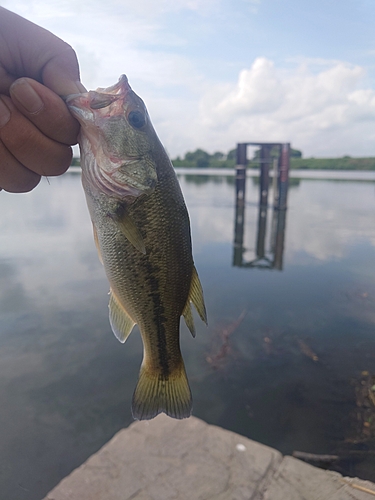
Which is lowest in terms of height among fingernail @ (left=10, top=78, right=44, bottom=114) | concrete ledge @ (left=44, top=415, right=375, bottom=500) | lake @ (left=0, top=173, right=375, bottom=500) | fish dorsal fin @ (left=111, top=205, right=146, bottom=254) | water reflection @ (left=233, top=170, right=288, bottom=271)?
water reflection @ (left=233, top=170, right=288, bottom=271)

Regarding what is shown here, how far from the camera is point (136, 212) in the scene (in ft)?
5.70

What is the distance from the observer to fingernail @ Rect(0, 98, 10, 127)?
61.4 inches

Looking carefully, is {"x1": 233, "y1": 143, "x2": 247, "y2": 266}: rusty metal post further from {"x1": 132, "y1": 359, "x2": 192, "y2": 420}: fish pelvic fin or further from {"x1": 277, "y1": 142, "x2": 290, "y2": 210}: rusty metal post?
{"x1": 132, "y1": 359, "x2": 192, "y2": 420}: fish pelvic fin

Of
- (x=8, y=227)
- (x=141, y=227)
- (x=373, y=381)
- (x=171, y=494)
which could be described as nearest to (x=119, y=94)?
(x=141, y=227)

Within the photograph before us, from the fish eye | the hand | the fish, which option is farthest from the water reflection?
the hand

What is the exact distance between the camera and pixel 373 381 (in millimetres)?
4863

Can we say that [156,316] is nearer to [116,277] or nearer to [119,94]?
[116,277]

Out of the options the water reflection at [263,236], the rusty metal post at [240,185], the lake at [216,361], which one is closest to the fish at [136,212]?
the lake at [216,361]

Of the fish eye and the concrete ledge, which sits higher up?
the fish eye

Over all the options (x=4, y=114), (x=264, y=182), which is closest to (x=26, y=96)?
(x=4, y=114)

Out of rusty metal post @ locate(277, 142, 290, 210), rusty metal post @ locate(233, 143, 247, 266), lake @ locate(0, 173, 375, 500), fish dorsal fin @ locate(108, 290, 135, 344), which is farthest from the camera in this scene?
rusty metal post @ locate(277, 142, 290, 210)

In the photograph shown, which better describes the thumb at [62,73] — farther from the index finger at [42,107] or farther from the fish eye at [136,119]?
the fish eye at [136,119]

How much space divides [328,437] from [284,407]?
2.02 feet

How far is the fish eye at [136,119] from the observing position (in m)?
1.77
